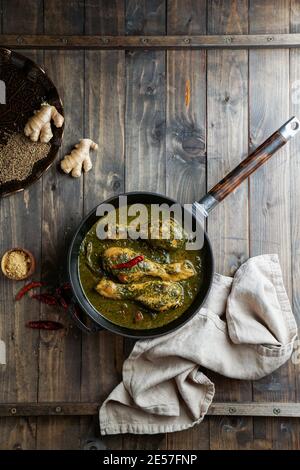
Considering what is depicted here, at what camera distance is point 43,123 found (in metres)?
2.87

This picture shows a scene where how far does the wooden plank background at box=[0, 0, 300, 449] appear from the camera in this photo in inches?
116

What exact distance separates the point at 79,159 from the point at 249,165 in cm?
79

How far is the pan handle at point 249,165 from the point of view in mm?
2773

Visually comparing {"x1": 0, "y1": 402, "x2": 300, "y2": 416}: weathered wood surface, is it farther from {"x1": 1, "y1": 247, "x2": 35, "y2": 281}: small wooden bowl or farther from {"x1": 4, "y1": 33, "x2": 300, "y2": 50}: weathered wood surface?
{"x1": 4, "y1": 33, "x2": 300, "y2": 50}: weathered wood surface

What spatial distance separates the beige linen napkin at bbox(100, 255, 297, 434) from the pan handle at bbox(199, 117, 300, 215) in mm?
380

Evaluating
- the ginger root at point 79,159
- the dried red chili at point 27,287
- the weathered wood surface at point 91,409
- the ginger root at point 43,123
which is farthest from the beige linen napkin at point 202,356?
the ginger root at point 43,123

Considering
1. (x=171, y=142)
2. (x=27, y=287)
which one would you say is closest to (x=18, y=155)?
(x=27, y=287)

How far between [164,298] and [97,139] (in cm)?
84

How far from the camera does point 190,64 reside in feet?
9.95

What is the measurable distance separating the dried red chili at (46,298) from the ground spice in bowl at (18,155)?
21.7 inches

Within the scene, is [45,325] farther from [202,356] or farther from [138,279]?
[202,356]

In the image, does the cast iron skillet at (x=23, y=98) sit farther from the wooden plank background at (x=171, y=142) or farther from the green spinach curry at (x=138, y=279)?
the green spinach curry at (x=138, y=279)

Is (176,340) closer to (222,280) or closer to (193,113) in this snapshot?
(222,280)

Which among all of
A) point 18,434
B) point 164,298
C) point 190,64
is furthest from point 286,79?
point 18,434
